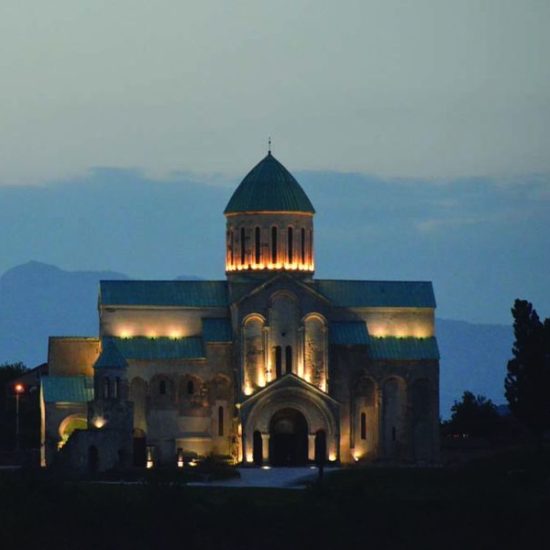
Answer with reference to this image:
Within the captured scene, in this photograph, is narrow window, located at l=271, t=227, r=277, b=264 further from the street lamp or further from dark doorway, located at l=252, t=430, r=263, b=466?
the street lamp

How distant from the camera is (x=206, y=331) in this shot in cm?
11588

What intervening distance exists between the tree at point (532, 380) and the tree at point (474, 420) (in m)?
23.3

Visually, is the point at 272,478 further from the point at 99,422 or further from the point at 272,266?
the point at 272,266

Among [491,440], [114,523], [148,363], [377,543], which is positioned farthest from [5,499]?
[491,440]

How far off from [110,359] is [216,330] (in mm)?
7018

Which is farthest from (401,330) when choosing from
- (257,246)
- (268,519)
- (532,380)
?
(268,519)

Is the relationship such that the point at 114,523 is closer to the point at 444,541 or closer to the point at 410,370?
the point at 444,541

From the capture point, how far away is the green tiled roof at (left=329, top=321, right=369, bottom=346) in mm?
116125

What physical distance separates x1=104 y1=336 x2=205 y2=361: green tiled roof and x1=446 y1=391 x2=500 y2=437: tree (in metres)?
22.8

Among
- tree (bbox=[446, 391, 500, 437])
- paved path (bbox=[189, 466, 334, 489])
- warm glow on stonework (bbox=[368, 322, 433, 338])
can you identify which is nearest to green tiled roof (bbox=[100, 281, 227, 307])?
warm glow on stonework (bbox=[368, 322, 433, 338])

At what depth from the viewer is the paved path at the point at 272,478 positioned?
332ft

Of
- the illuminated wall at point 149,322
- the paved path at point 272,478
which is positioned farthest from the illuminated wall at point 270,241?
the paved path at point 272,478

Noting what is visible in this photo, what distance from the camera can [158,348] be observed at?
115 metres

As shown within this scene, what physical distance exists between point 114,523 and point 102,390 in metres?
22.8
